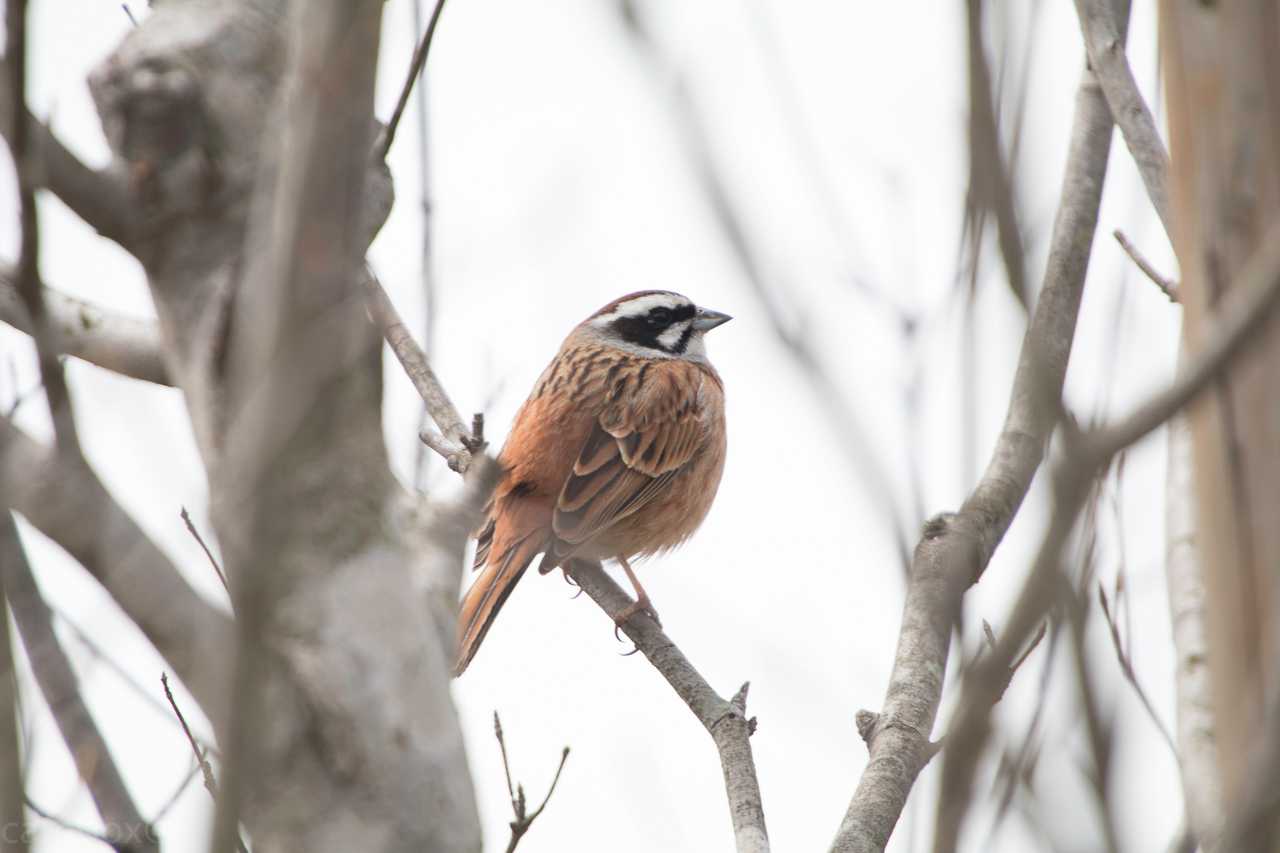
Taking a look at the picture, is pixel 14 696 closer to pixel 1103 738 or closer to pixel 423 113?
pixel 1103 738

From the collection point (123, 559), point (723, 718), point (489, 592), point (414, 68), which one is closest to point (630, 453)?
point (489, 592)

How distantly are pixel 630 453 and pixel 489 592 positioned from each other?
135 centimetres

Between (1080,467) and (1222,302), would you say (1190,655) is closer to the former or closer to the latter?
(1222,302)

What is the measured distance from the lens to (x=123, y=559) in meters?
2.04

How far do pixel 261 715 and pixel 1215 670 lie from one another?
1434 millimetres

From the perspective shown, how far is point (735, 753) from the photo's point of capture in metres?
4.39

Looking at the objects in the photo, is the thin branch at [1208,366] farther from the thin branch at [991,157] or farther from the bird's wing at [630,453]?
the bird's wing at [630,453]

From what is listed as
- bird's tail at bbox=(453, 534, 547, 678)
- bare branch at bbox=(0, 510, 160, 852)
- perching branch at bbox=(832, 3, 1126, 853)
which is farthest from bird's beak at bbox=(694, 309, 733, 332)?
bare branch at bbox=(0, 510, 160, 852)

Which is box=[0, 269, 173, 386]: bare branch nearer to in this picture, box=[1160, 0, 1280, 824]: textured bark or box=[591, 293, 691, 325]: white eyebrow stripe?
box=[1160, 0, 1280, 824]: textured bark

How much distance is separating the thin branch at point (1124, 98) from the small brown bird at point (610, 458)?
342 cm

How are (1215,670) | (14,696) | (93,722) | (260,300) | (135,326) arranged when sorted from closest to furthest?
(1215,670), (14,696), (260,300), (93,722), (135,326)

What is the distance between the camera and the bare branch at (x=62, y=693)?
7.43 ft

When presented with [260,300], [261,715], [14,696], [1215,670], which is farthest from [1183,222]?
[14,696]

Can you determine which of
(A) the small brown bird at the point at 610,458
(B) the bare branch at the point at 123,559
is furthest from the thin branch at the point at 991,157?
(A) the small brown bird at the point at 610,458
